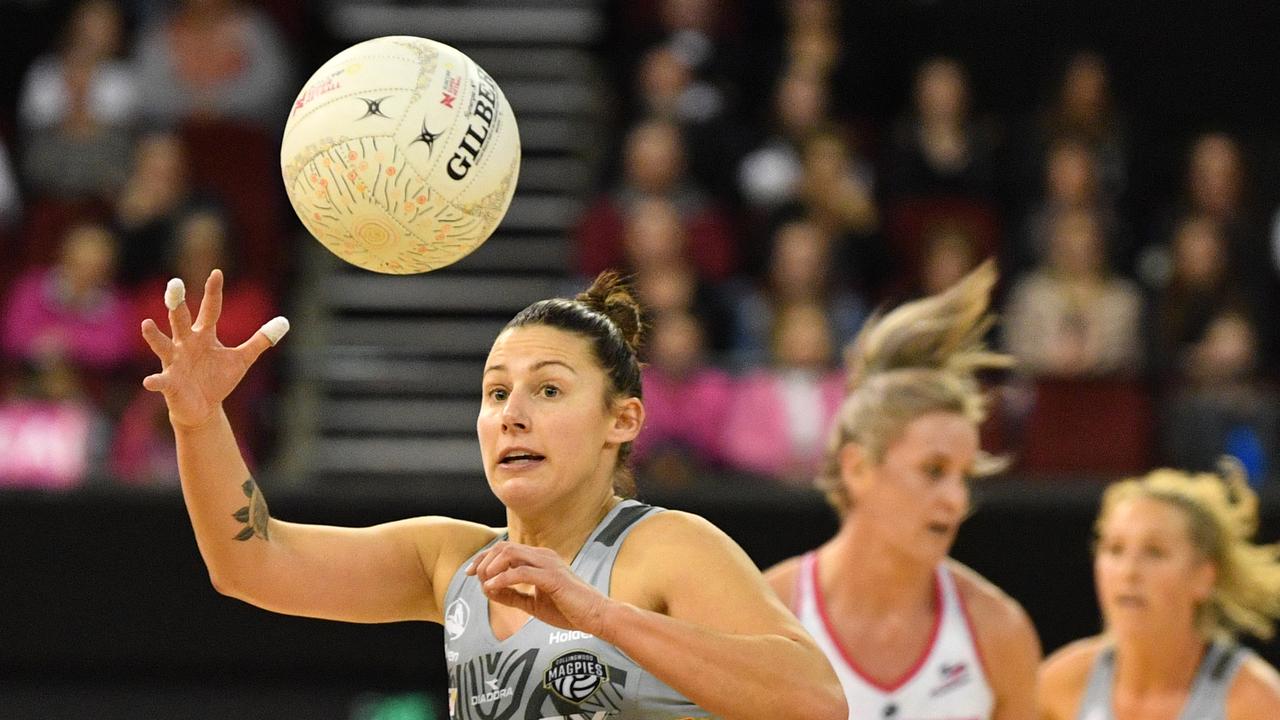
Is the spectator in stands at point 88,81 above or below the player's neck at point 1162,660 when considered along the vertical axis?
above

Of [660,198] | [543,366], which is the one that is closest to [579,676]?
[543,366]

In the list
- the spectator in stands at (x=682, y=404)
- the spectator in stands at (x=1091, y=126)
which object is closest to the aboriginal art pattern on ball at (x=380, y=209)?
the spectator in stands at (x=682, y=404)

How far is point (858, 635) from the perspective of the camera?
4.55 meters

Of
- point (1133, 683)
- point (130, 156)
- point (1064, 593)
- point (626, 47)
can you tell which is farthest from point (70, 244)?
point (1133, 683)

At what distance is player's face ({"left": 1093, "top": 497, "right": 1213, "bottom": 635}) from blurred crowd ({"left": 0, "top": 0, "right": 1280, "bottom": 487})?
7.59 ft

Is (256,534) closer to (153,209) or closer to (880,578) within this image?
(880,578)

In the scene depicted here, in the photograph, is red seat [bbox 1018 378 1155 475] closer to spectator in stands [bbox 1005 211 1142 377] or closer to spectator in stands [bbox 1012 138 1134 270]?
spectator in stands [bbox 1005 211 1142 377]

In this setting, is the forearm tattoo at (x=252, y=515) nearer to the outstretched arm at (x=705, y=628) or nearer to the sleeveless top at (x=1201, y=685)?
the outstretched arm at (x=705, y=628)

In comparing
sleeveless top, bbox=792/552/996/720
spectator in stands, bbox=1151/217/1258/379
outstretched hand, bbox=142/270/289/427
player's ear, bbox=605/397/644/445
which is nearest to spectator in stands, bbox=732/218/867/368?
spectator in stands, bbox=1151/217/1258/379

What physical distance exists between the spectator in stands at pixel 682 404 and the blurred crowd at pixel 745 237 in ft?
0.04

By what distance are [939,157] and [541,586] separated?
6.69 meters

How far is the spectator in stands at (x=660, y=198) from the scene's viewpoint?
342 inches

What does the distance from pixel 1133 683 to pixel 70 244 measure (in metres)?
5.34

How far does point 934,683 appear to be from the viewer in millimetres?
4453
